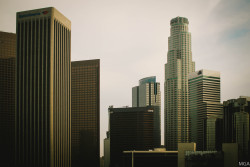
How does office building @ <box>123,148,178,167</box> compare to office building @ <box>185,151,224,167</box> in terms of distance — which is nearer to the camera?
office building @ <box>185,151,224,167</box>

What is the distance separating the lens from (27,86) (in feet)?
467

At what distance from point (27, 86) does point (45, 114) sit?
1611cm

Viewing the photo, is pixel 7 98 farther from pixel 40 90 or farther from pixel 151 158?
pixel 151 158

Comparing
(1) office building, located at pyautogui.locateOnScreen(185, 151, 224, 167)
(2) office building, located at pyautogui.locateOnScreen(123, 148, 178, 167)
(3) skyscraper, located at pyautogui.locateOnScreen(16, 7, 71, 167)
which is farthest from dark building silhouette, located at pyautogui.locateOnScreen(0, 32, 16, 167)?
(1) office building, located at pyautogui.locateOnScreen(185, 151, 224, 167)

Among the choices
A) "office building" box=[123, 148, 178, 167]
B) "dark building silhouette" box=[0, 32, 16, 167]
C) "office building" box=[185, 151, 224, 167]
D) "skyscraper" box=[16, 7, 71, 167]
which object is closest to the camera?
"office building" box=[185, 151, 224, 167]

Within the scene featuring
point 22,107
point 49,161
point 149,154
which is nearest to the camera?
point 49,161

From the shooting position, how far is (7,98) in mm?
176750

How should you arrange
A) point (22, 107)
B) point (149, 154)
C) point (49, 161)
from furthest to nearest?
point (149, 154)
point (22, 107)
point (49, 161)

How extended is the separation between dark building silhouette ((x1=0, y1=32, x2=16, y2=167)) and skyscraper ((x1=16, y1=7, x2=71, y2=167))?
112 feet

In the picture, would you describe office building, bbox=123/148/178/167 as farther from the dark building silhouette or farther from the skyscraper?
the dark building silhouette

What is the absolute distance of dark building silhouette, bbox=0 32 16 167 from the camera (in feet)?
561

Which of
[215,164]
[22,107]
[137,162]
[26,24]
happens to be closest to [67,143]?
[22,107]

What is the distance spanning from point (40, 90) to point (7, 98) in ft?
154

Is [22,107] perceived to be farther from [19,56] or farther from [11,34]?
[11,34]
